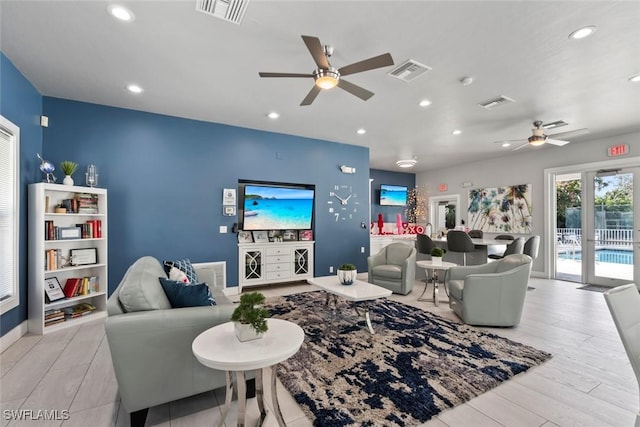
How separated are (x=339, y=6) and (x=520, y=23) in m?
1.48

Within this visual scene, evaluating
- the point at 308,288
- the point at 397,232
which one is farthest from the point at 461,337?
the point at 397,232

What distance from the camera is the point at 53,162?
3.80 m

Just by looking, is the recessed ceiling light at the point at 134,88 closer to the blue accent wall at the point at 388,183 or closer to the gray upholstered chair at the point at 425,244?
the gray upholstered chair at the point at 425,244

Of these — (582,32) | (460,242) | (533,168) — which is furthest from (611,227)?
(582,32)

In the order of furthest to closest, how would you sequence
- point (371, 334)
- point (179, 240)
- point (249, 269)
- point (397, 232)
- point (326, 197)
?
point (397, 232) → point (326, 197) → point (249, 269) → point (179, 240) → point (371, 334)

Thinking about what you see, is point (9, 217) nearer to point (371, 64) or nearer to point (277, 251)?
point (277, 251)

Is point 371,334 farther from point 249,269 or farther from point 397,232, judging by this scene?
point 397,232

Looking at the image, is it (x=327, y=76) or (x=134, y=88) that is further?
(x=134, y=88)

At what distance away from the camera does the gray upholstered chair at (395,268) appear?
15.5ft

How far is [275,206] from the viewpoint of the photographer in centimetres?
537

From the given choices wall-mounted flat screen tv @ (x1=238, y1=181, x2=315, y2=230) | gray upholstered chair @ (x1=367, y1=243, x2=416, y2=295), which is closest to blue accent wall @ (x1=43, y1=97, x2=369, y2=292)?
wall-mounted flat screen tv @ (x1=238, y1=181, x2=315, y2=230)

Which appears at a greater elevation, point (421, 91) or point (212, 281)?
point (421, 91)

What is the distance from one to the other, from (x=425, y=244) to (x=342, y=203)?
1834 millimetres

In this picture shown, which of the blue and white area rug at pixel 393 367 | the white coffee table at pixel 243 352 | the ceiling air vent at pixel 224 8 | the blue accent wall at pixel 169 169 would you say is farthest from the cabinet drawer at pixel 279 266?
the ceiling air vent at pixel 224 8
